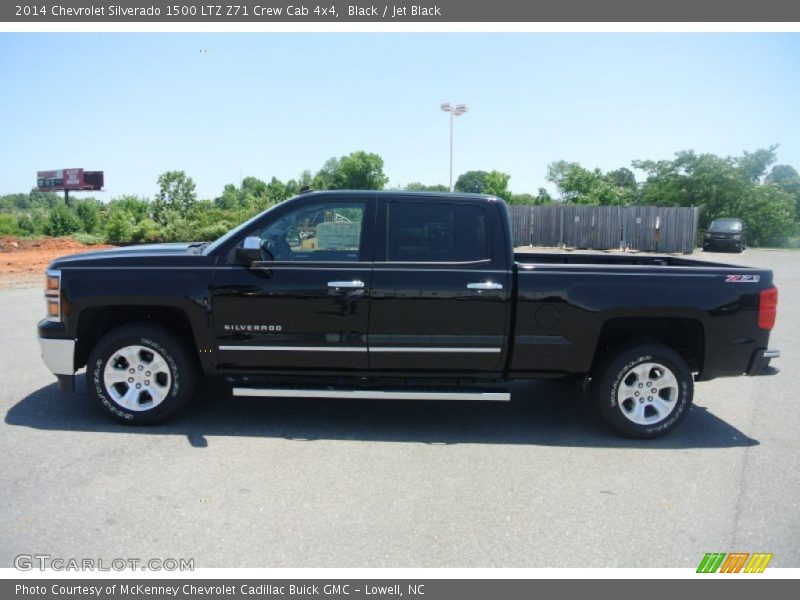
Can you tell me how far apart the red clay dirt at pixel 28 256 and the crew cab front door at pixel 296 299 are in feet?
40.9

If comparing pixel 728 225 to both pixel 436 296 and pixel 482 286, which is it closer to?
pixel 482 286

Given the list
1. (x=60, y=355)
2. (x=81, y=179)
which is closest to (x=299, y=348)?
(x=60, y=355)

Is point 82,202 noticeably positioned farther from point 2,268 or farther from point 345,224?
point 345,224

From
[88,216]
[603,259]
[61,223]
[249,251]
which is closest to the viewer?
[249,251]

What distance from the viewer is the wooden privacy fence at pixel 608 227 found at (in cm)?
3045

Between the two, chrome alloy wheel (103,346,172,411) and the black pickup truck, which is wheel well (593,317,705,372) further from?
chrome alloy wheel (103,346,172,411)

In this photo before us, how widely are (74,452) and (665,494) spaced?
4226 mm

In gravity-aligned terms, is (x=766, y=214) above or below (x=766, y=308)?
above

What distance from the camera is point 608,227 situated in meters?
31.7

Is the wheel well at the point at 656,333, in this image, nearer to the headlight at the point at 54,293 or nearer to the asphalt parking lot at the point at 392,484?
the asphalt parking lot at the point at 392,484

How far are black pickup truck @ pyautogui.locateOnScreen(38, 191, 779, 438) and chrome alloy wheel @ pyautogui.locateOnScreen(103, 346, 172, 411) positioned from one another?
0.04 ft

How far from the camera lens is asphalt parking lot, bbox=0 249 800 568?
3516mm

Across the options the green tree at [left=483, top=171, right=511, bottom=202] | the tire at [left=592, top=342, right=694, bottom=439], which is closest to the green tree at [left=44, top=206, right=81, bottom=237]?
the tire at [left=592, top=342, right=694, bottom=439]

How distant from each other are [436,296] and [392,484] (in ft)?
5.08
